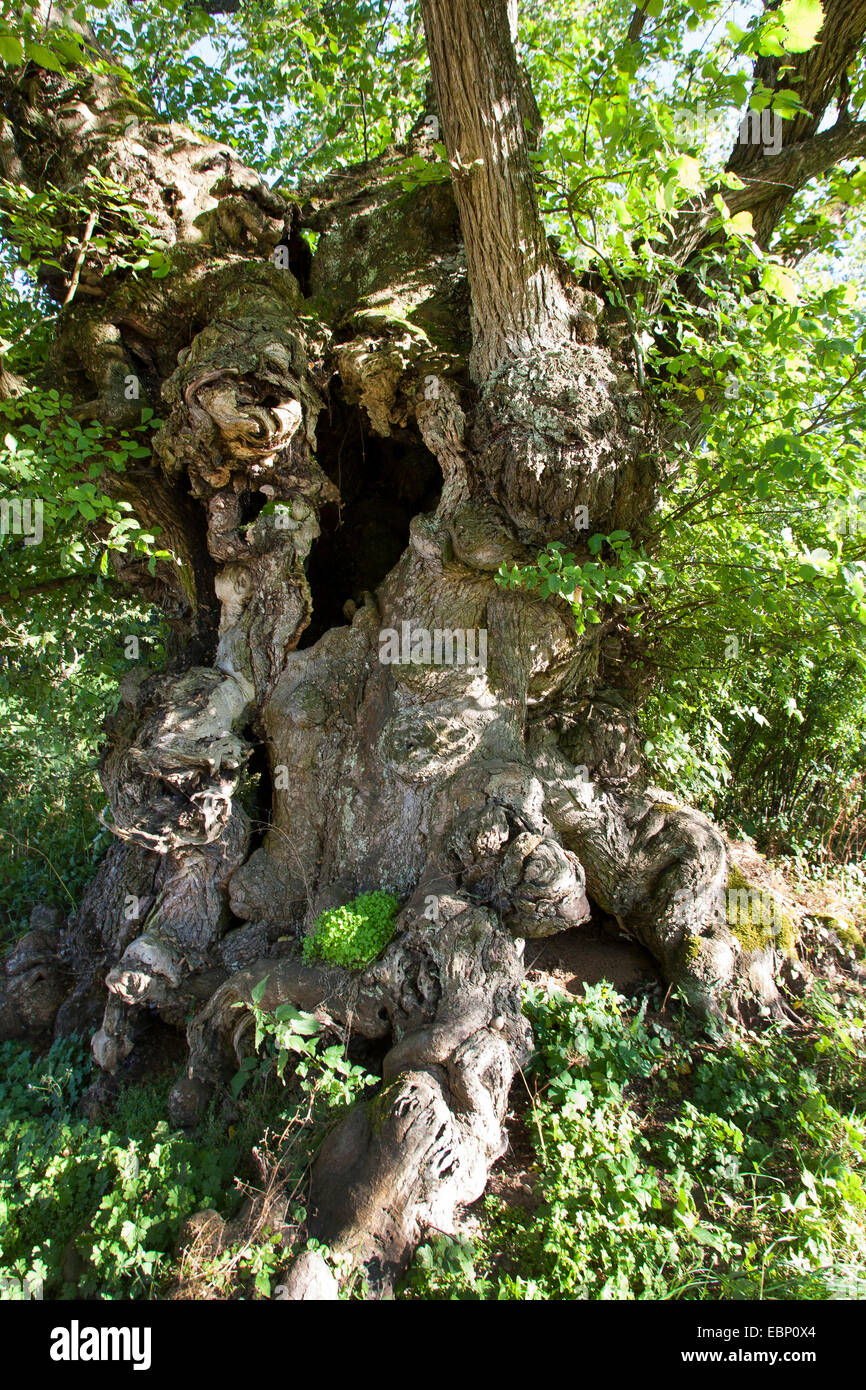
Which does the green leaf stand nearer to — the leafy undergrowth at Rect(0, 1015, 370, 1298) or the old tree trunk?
the old tree trunk

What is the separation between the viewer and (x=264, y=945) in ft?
13.6

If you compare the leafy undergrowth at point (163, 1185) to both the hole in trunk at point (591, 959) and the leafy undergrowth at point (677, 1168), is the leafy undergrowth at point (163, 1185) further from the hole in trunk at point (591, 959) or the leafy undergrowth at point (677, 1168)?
the hole in trunk at point (591, 959)

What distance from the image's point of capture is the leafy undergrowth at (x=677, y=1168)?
8.41ft

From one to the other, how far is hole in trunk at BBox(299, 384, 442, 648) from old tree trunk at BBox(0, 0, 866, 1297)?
4 cm

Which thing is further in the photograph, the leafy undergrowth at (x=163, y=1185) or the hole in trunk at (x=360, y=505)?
the hole in trunk at (x=360, y=505)

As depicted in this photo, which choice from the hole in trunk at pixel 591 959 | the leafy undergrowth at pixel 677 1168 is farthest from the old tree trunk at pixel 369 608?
the leafy undergrowth at pixel 677 1168

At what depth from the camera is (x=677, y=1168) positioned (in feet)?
9.99

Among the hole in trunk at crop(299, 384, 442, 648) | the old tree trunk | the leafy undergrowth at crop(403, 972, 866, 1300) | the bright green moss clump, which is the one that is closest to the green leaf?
the old tree trunk

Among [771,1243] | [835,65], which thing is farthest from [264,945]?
[835,65]

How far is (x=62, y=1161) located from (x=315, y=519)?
11.6 feet

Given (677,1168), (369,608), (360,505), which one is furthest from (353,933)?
(360,505)

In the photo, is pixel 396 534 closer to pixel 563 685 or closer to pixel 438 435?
pixel 438 435

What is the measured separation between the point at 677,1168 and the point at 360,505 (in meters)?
4.37

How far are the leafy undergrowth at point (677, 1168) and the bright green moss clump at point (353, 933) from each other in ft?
3.12
